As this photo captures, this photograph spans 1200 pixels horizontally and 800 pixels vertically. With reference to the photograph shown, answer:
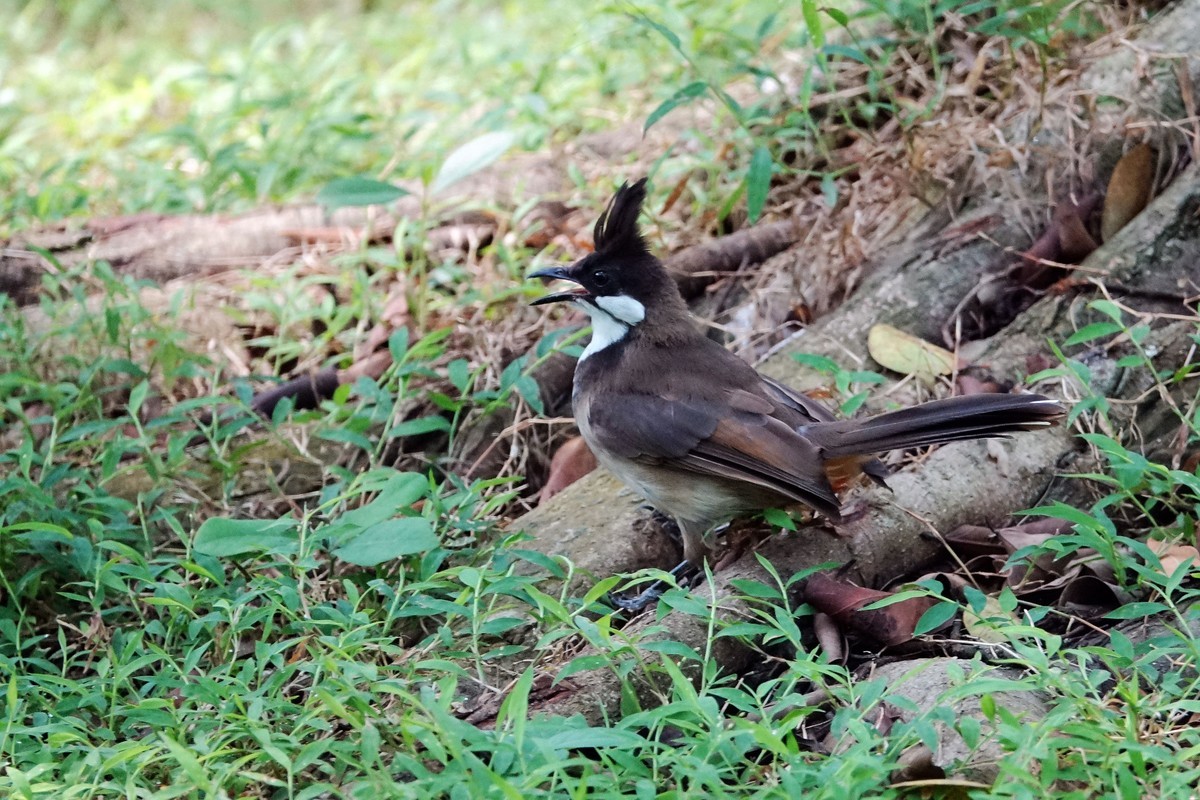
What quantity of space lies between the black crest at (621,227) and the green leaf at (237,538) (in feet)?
4.82

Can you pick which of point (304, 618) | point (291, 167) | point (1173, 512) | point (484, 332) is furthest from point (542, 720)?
point (291, 167)

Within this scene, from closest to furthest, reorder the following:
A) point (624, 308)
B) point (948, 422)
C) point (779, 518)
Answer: point (948, 422) → point (779, 518) → point (624, 308)

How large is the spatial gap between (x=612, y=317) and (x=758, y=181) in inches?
31.5

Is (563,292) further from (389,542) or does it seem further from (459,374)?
(389,542)

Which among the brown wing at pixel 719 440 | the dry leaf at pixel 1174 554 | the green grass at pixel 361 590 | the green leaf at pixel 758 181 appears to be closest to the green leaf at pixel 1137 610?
the green grass at pixel 361 590

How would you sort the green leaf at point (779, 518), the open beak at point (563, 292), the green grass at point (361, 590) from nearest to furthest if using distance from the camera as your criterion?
the green grass at point (361, 590), the green leaf at point (779, 518), the open beak at point (563, 292)

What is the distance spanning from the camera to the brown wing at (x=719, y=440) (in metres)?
3.49

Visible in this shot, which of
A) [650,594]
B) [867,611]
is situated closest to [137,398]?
[650,594]

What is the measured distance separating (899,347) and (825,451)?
34.4 inches

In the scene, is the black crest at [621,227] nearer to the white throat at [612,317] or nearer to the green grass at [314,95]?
the white throat at [612,317]

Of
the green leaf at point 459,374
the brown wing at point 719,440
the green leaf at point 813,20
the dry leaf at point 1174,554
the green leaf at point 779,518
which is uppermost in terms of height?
the green leaf at point 813,20

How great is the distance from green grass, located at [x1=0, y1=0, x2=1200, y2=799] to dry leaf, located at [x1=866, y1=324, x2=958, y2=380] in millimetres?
511

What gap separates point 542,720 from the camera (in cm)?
271

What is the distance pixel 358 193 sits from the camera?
15.3ft
